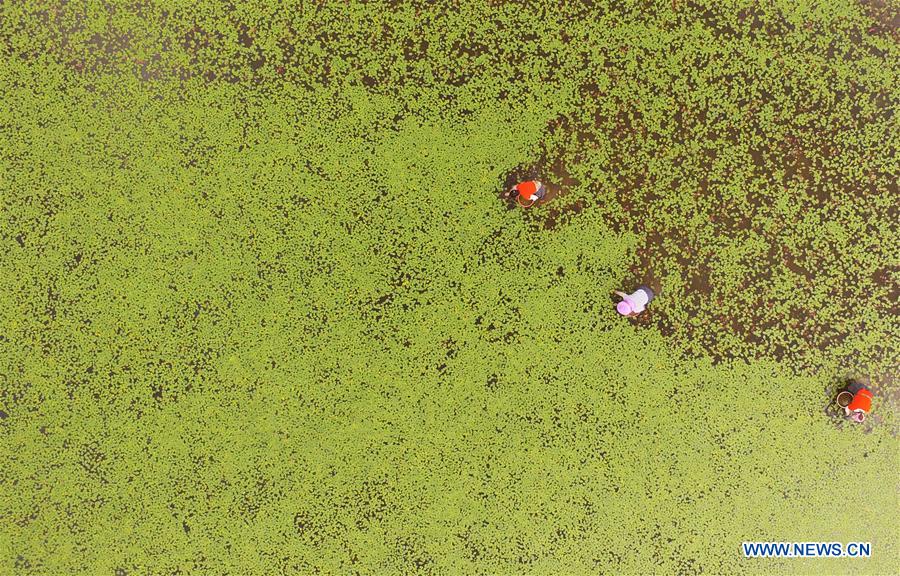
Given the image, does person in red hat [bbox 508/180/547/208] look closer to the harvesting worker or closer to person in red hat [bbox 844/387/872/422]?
the harvesting worker

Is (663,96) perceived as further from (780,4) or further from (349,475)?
(349,475)

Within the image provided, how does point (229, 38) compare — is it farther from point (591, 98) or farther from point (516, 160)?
point (591, 98)

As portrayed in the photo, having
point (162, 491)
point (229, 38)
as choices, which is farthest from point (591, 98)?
point (162, 491)

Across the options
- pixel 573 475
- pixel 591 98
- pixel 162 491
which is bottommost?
pixel 162 491

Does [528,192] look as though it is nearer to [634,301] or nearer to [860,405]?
[634,301]

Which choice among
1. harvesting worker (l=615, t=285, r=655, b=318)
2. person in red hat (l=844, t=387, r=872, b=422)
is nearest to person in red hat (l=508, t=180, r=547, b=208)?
harvesting worker (l=615, t=285, r=655, b=318)

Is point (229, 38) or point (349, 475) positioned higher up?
point (229, 38)

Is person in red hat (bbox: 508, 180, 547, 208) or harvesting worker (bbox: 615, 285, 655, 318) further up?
person in red hat (bbox: 508, 180, 547, 208)
